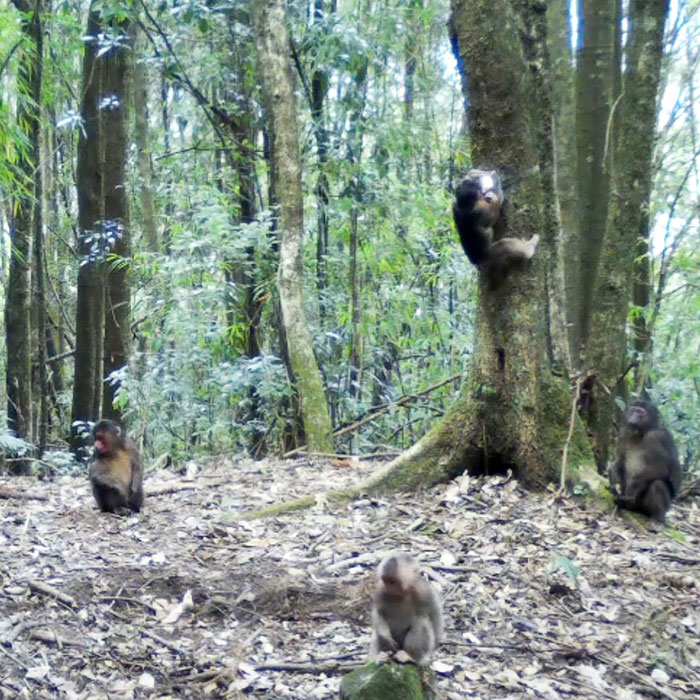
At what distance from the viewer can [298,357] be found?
883 centimetres

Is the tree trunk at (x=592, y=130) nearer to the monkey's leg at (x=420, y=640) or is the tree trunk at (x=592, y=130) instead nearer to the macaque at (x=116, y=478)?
the macaque at (x=116, y=478)

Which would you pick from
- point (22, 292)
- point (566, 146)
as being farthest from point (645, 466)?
point (22, 292)

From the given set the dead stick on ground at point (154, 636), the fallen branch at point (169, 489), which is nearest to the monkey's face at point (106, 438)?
the fallen branch at point (169, 489)

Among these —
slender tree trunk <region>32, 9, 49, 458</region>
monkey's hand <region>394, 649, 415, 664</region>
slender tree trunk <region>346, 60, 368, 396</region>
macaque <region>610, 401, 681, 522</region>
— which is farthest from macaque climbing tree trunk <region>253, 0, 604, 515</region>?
slender tree trunk <region>32, 9, 49, 458</region>

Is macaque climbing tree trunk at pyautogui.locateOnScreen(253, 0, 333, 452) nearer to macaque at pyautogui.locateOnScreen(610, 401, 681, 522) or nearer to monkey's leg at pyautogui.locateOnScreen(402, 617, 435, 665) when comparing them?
macaque at pyautogui.locateOnScreen(610, 401, 681, 522)

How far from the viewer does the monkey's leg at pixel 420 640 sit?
4234 mm

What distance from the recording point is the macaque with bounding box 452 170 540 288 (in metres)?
6.26

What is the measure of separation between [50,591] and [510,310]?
349 centimetres

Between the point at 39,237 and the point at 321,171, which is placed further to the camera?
the point at 39,237

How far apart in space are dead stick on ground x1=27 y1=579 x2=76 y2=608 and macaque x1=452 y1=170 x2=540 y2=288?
3.45m

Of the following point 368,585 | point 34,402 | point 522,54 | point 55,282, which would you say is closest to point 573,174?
point 522,54

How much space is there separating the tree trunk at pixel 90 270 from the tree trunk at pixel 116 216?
0.14 metres

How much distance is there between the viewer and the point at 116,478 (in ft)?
22.4

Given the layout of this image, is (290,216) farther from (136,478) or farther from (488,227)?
(136,478)
